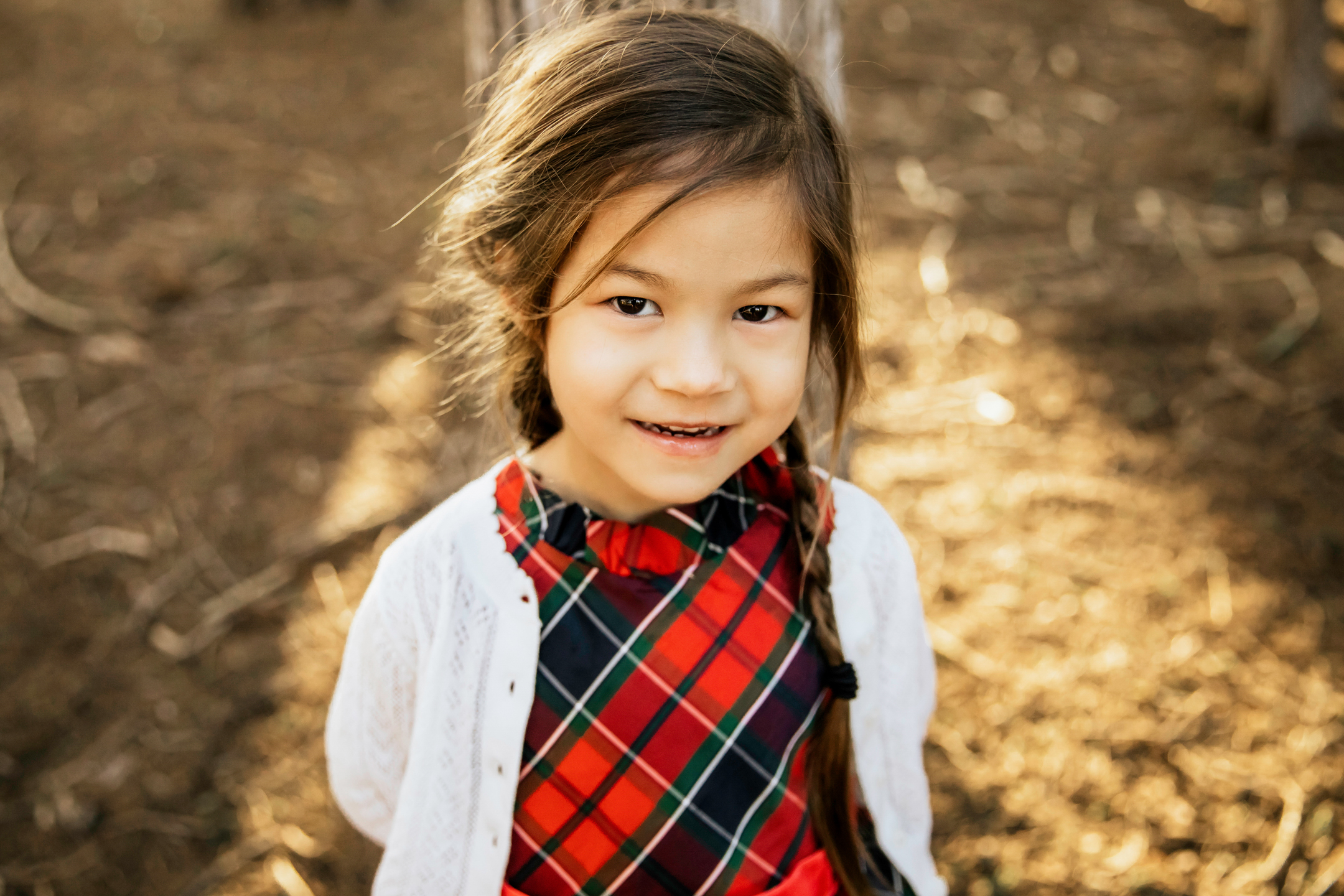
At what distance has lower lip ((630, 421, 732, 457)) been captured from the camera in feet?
3.69

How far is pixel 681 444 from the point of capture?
3.70ft

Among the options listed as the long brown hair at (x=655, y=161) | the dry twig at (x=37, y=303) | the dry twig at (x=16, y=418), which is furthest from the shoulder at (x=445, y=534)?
the dry twig at (x=37, y=303)

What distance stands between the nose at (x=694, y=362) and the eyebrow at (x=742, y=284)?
50 millimetres

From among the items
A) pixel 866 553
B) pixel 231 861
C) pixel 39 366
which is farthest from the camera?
pixel 39 366

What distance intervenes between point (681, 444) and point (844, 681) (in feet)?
1.39

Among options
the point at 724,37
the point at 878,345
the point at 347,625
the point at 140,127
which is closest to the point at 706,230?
the point at 724,37

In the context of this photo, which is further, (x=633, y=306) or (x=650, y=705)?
(x=650, y=705)

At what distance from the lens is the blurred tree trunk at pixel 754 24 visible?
4.90ft

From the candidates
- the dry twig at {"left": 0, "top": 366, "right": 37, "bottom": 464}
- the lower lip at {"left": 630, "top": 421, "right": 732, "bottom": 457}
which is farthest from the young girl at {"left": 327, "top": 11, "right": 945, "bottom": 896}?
the dry twig at {"left": 0, "top": 366, "right": 37, "bottom": 464}

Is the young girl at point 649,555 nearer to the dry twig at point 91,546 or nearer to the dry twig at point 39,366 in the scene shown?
the dry twig at point 91,546

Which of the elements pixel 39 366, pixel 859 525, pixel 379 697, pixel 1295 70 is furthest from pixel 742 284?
pixel 1295 70

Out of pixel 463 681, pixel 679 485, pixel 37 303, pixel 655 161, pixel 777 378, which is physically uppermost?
pixel 655 161

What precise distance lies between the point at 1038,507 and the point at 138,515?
2.44 m

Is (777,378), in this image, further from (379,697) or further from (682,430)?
(379,697)
